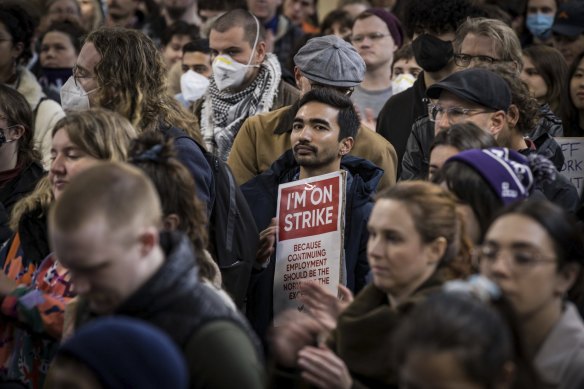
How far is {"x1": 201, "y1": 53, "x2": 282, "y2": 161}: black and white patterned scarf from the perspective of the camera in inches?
298

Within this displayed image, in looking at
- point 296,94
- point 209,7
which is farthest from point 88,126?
point 209,7

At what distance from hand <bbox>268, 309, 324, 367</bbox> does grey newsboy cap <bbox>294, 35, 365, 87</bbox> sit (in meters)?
3.00

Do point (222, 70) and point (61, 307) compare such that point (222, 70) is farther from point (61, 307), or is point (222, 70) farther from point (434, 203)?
point (434, 203)

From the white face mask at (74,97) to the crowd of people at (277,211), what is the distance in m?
0.03

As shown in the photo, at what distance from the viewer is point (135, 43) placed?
6.07 meters

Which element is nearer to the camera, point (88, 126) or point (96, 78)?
point (88, 126)

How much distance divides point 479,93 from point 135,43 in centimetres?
174

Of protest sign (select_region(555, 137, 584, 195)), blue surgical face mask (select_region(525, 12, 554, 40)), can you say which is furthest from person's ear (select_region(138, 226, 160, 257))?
blue surgical face mask (select_region(525, 12, 554, 40))

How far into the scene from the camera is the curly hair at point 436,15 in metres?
7.88

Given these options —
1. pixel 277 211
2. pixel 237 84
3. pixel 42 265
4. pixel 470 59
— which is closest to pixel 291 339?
pixel 42 265

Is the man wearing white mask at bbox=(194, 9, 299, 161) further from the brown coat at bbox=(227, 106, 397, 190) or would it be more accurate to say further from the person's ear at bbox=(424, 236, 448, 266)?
the person's ear at bbox=(424, 236, 448, 266)

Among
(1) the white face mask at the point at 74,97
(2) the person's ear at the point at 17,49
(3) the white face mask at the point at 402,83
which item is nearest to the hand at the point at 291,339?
(1) the white face mask at the point at 74,97

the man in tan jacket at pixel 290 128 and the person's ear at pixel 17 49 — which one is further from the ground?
the person's ear at pixel 17 49

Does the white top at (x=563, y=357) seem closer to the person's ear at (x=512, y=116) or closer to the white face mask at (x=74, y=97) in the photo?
the person's ear at (x=512, y=116)
